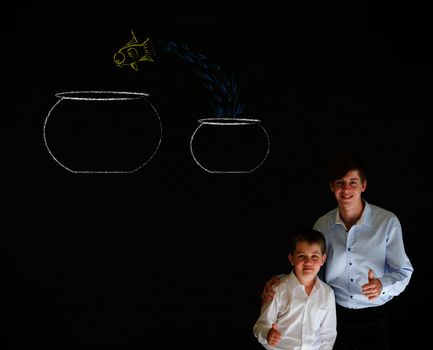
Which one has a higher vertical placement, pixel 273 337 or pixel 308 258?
pixel 308 258

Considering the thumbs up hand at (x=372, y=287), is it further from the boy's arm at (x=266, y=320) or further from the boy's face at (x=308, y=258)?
the boy's arm at (x=266, y=320)

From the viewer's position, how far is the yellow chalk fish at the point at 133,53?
11.8 feet

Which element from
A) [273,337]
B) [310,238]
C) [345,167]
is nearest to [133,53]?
[345,167]

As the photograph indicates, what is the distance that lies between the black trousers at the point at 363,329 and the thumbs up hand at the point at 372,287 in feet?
0.73

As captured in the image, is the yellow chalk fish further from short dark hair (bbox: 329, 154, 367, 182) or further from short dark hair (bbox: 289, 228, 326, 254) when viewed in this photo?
short dark hair (bbox: 289, 228, 326, 254)

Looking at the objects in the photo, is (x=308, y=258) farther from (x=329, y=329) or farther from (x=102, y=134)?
(x=102, y=134)

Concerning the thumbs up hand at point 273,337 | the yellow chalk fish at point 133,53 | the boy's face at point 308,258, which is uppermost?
the yellow chalk fish at point 133,53

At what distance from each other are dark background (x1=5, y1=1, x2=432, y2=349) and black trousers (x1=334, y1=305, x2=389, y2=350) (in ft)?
2.60

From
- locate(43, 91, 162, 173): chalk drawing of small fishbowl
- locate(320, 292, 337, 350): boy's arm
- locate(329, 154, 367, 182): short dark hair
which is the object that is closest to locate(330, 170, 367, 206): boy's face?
locate(329, 154, 367, 182): short dark hair

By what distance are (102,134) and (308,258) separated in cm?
150

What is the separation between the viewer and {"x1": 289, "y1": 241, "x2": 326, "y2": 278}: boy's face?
280 centimetres

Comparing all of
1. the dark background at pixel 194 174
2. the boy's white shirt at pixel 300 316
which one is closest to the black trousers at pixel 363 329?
the boy's white shirt at pixel 300 316

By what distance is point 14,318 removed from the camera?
3.70 meters

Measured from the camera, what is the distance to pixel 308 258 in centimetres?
281
